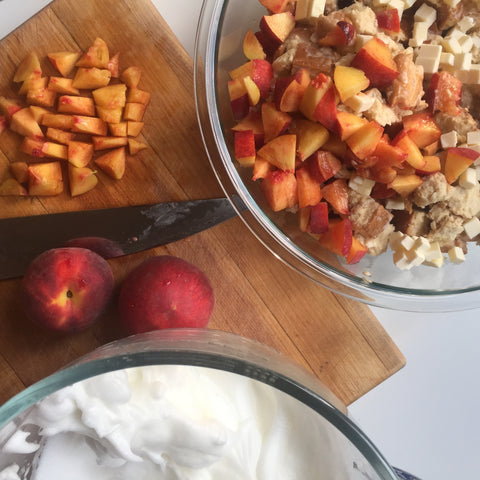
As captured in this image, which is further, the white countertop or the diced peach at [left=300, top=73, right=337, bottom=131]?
the white countertop

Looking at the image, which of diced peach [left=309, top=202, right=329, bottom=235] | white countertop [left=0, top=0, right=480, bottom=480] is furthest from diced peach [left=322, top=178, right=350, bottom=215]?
white countertop [left=0, top=0, right=480, bottom=480]

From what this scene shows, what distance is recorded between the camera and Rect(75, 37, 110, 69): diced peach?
1254 mm

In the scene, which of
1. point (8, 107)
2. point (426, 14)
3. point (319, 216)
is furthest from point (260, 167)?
point (8, 107)

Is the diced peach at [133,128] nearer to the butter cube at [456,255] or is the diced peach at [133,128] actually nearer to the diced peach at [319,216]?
the diced peach at [319,216]

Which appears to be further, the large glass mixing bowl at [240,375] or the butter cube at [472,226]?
the butter cube at [472,226]

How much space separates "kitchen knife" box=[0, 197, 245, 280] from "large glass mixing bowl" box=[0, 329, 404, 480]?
266mm

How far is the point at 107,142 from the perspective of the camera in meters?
1.27

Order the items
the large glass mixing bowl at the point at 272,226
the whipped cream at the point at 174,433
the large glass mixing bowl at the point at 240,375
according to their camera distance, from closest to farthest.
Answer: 1. the large glass mixing bowl at the point at 240,375
2. the whipped cream at the point at 174,433
3. the large glass mixing bowl at the point at 272,226

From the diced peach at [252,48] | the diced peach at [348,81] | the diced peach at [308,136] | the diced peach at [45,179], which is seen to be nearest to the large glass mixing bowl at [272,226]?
the diced peach at [252,48]

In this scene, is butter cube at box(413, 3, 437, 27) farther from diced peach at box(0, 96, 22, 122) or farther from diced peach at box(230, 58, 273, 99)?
diced peach at box(0, 96, 22, 122)

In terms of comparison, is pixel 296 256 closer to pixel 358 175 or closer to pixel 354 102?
pixel 358 175

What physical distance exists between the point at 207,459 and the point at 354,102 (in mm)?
708

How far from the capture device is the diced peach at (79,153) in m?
1.25

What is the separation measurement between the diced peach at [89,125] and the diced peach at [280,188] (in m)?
0.40
